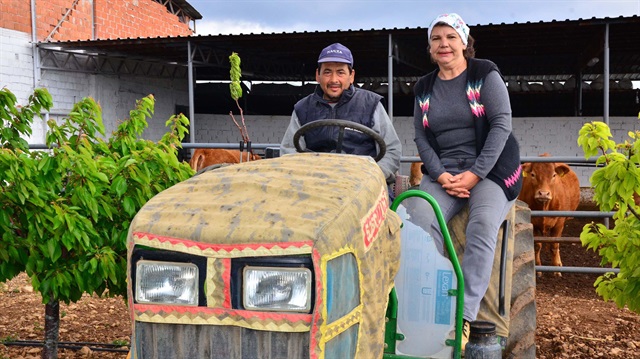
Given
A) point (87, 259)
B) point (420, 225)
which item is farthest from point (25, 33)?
point (420, 225)

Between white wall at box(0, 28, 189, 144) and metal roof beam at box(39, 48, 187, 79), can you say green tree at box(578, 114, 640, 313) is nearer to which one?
white wall at box(0, 28, 189, 144)

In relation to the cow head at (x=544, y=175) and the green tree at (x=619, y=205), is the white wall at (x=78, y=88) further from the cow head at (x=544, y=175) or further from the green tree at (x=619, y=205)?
the green tree at (x=619, y=205)

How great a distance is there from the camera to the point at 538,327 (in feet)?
18.1

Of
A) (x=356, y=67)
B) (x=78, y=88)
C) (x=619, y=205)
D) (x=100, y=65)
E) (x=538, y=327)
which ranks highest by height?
(x=356, y=67)

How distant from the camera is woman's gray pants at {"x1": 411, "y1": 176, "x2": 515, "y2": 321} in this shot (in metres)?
3.05

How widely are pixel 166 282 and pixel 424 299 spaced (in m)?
1.33

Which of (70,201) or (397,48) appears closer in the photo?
(70,201)

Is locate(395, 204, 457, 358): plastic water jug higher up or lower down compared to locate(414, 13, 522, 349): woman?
lower down

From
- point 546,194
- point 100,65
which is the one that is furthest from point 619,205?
point 100,65

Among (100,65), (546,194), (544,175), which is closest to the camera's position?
(546,194)

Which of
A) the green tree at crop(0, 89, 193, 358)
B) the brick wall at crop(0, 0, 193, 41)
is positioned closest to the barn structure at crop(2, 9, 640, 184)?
the brick wall at crop(0, 0, 193, 41)

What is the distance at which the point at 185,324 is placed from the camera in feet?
6.05

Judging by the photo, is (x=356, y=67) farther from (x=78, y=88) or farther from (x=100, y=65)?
(x=78, y=88)

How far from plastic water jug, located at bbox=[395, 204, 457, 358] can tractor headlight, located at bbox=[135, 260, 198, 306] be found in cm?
124
